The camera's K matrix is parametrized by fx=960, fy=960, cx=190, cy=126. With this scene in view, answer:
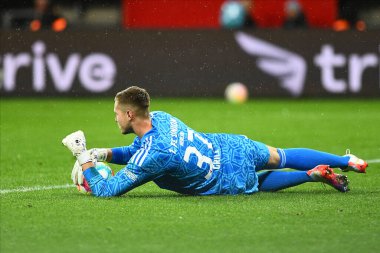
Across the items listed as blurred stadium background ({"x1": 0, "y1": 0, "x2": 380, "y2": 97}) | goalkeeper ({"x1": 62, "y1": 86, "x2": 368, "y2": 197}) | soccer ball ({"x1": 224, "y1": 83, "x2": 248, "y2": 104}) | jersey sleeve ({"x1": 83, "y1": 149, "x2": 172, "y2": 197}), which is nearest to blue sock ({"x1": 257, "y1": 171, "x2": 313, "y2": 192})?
goalkeeper ({"x1": 62, "y1": 86, "x2": 368, "y2": 197})

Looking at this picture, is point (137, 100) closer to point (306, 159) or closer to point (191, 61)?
point (306, 159)

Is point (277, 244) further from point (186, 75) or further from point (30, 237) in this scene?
point (186, 75)

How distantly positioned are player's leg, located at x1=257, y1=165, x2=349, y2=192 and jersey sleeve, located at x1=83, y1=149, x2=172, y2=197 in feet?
3.49

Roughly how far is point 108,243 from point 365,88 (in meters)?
13.2

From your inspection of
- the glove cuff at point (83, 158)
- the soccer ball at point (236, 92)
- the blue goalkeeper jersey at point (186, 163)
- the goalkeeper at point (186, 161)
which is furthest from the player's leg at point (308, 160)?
the soccer ball at point (236, 92)

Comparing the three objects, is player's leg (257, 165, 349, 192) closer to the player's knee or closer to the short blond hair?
the player's knee

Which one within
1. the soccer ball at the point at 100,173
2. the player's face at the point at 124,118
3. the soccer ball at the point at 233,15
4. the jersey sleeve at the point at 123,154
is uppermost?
the soccer ball at the point at 233,15

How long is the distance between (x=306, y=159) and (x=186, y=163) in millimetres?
1197

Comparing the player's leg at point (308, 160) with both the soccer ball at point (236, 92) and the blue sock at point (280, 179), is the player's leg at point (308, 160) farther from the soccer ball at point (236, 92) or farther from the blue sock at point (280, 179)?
the soccer ball at point (236, 92)

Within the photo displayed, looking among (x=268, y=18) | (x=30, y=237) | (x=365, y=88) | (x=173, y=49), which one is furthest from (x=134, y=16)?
(x=30, y=237)

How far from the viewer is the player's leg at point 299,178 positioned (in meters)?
7.58

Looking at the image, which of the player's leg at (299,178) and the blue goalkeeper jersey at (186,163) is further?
the player's leg at (299,178)

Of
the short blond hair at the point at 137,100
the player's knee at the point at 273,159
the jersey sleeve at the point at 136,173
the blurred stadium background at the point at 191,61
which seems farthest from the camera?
the blurred stadium background at the point at 191,61

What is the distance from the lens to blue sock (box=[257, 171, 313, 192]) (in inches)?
305
